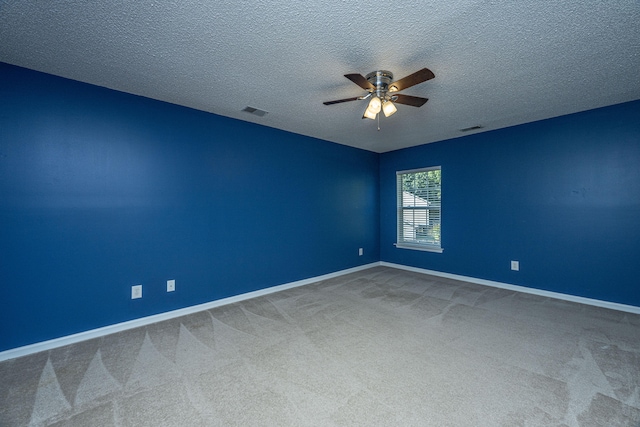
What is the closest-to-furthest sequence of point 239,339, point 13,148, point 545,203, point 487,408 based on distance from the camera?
point 487,408 < point 13,148 < point 239,339 < point 545,203

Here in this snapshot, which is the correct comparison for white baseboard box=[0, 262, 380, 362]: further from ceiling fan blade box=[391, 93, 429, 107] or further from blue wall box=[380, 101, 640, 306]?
blue wall box=[380, 101, 640, 306]

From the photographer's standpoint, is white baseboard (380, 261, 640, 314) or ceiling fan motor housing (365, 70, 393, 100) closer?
ceiling fan motor housing (365, 70, 393, 100)

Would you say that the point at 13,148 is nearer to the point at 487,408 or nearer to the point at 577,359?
the point at 487,408

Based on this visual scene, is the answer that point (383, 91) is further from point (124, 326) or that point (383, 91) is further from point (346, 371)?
point (124, 326)

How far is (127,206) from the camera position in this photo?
9.03 ft

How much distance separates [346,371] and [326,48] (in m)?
2.42

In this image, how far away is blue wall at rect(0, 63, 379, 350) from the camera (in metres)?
2.27

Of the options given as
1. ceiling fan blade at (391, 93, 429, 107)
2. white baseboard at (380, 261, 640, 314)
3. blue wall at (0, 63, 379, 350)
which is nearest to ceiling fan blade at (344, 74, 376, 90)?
ceiling fan blade at (391, 93, 429, 107)

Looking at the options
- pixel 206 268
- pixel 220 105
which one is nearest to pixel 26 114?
pixel 220 105

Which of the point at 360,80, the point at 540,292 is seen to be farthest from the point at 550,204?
the point at 360,80

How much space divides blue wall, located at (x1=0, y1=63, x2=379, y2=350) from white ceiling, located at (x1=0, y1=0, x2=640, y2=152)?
0.37 m

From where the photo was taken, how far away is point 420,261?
16.4ft

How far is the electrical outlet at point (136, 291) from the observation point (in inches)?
109

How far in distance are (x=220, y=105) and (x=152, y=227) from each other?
5.18 ft
